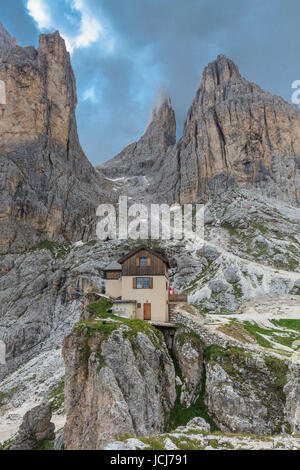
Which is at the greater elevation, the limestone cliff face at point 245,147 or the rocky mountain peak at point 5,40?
the rocky mountain peak at point 5,40

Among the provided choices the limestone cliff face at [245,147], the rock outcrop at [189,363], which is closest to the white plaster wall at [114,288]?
the rock outcrop at [189,363]

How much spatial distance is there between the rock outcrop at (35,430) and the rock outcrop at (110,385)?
7.50 metres

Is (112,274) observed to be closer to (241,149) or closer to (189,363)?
(189,363)

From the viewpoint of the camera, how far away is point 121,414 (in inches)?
648

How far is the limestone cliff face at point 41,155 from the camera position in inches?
4146

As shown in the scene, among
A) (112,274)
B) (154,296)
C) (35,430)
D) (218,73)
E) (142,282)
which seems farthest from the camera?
(218,73)

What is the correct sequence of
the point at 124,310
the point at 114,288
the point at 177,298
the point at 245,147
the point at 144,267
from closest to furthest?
the point at 124,310, the point at 144,267, the point at 177,298, the point at 114,288, the point at 245,147

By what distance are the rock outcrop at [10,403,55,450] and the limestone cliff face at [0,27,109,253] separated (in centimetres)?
8293

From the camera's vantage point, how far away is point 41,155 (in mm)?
117250

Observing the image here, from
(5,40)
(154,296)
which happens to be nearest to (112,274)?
(154,296)

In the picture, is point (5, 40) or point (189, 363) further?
point (5, 40)

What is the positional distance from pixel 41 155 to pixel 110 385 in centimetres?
11580

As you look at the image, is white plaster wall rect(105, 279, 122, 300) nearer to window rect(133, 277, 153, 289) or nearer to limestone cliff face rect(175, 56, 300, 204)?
window rect(133, 277, 153, 289)

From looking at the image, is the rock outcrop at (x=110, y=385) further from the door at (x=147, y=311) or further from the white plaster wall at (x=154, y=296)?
the white plaster wall at (x=154, y=296)
